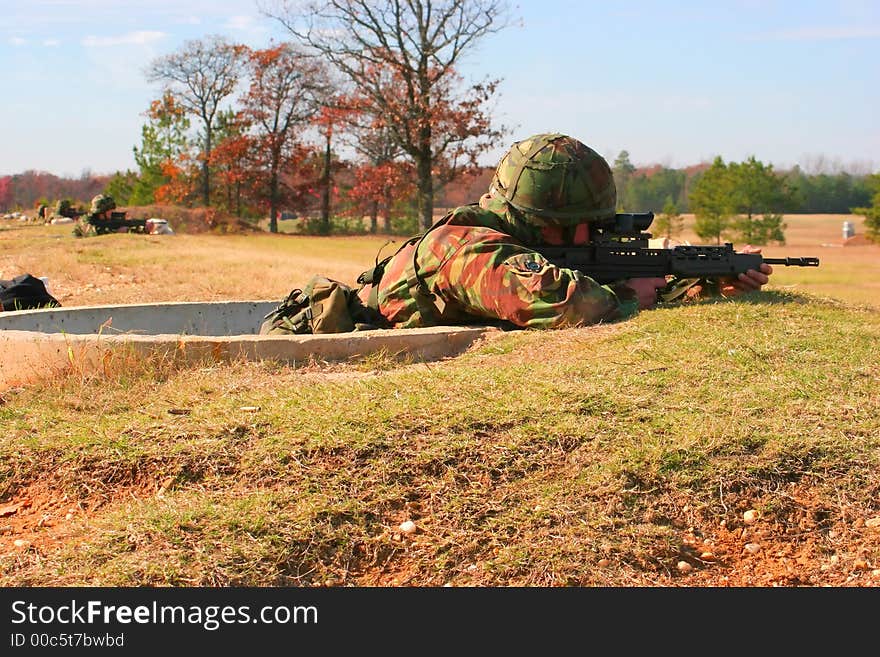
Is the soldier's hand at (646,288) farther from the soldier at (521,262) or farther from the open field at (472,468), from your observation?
the open field at (472,468)

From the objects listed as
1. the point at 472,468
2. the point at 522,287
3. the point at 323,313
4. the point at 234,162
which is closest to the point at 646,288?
the point at 522,287

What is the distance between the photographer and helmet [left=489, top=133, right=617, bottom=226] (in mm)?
5891

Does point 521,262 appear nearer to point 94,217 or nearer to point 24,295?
point 24,295

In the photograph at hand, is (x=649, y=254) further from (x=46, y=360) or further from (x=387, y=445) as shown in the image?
(x=46, y=360)

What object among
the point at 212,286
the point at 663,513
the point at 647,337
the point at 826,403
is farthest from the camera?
the point at 212,286

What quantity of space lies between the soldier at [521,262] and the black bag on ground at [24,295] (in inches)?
131

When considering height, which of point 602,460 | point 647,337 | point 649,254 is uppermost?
point 649,254

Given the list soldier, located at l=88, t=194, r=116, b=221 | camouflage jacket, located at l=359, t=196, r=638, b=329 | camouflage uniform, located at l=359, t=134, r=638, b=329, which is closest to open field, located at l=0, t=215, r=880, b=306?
camouflage uniform, located at l=359, t=134, r=638, b=329

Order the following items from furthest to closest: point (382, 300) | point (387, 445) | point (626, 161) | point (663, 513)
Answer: point (626, 161) → point (382, 300) → point (387, 445) → point (663, 513)

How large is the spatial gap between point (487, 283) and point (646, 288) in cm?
120

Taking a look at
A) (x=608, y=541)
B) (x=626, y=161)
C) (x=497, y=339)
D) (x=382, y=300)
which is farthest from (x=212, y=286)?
(x=626, y=161)

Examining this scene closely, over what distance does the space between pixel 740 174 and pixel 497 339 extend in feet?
101

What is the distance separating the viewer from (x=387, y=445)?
4059 mm

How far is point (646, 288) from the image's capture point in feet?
20.4
